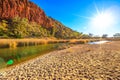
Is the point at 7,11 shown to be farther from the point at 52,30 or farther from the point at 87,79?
the point at 87,79

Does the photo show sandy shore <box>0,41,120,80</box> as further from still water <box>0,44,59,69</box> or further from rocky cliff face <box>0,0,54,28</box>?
rocky cliff face <box>0,0,54,28</box>

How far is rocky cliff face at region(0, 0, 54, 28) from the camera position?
11862 centimetres

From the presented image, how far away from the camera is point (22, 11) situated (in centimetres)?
14175

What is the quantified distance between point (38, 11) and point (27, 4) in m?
20.9

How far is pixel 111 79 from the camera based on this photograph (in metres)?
7.32

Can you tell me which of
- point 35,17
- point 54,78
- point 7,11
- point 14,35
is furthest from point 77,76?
point 35,17

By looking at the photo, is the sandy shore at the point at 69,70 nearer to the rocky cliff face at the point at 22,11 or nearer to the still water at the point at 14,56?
the still water at the point at 14,56

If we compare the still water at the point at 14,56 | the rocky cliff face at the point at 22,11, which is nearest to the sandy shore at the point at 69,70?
the still water at the point at 14,56

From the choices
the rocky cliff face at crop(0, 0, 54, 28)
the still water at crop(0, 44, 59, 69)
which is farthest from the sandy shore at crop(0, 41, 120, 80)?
the rocky cliff face at crop(0, 0, 54, 28)

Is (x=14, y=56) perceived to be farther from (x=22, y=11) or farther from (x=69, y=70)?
(x=22, y=11)

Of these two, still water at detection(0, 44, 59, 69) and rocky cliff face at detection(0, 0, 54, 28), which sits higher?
rocky cliff face at detection(0, 0, 54, 28)

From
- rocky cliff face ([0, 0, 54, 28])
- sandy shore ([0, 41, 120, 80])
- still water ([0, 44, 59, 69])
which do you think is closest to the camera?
sandy shore ([0, 41, 120, 80])

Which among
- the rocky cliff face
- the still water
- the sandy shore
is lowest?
the still water

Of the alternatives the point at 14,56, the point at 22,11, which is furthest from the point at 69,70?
the point at 22,11
